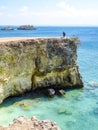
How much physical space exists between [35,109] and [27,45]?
7.88 metres

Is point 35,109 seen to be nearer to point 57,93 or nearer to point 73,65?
point 57,93

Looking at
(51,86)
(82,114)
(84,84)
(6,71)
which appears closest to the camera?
(82,114)

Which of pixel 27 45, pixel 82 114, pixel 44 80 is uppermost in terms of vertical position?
pixel 27 45

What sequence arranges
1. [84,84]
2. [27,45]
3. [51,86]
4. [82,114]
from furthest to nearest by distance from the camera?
[84,84] → [51,86] → [27,45] → [82,114]

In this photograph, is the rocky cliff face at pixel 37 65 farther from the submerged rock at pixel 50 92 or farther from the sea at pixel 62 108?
the sea at pixel 62 108

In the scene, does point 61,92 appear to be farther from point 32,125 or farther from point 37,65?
point 32,125

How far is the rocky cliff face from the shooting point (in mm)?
28750

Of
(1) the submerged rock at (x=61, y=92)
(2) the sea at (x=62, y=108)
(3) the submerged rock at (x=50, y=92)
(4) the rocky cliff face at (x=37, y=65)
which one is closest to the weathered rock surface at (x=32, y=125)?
(2) the sea at (x=62, y=108)

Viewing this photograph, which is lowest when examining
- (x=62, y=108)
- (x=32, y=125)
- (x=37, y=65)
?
(x=62, y=108)

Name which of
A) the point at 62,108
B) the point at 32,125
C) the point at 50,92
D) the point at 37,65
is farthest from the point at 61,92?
the point at 32,125

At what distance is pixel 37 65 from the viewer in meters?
31.8

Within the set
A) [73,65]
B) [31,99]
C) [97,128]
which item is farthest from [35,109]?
[73,65]

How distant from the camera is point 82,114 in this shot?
1039 inches

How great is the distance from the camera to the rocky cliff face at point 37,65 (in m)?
28.8
